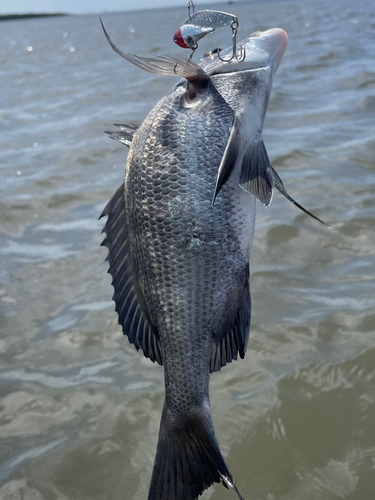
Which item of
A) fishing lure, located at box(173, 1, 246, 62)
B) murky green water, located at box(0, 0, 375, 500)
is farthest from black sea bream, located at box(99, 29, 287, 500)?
murky green water, located at box(0, 0, 375, 500)

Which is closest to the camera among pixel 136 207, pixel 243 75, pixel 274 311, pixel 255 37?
pixel 136 207

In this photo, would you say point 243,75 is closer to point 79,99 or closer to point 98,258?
point 98,258

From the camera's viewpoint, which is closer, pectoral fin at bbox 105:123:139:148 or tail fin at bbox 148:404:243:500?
tail fin at bbox 148:404:243:500

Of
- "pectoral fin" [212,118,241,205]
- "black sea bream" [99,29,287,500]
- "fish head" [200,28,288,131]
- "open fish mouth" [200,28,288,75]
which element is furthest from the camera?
"open fish mouth" [200,28,288,75]

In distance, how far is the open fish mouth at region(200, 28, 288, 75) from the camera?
203 cm

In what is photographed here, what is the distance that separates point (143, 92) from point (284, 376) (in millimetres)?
8809

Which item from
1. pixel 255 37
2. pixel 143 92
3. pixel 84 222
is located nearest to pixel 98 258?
pixel 84 222

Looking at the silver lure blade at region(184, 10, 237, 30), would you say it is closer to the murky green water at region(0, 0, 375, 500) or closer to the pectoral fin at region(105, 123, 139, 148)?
the pectoral fin at region(105, 123, 139, 148)

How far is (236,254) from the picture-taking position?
1.88m

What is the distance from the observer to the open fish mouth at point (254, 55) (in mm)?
2033

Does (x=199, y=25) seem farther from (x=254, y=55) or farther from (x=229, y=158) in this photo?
(x=229, y=158)

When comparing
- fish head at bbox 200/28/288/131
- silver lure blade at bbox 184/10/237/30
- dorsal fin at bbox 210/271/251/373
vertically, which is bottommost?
dorsal fin at bbox 210/271/251/373

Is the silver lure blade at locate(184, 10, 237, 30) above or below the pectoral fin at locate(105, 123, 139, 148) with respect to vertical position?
above

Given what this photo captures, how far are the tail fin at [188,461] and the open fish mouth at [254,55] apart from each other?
3.99 feet
